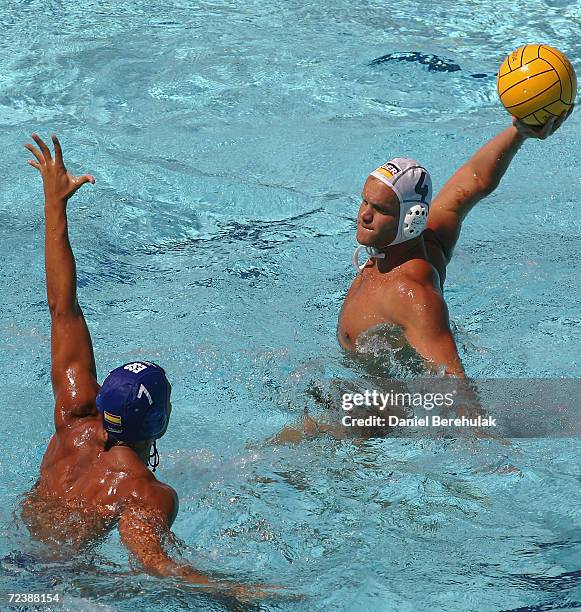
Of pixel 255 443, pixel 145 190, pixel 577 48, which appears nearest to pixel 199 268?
pixel 145 190

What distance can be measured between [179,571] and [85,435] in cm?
80

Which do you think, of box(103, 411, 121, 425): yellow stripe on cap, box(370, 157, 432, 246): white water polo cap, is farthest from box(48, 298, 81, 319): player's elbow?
box(370, 157, 432, 246): white water polo cap

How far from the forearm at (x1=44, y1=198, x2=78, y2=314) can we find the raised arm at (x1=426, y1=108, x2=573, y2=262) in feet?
6.64

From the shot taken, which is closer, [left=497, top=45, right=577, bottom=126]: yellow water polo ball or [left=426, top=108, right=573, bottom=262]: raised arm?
[left=497, top=45, right=577, bottom=126]: yellow water polo ball

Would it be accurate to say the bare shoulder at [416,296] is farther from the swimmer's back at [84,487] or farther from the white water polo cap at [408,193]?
the swimmer's back at [84,487]

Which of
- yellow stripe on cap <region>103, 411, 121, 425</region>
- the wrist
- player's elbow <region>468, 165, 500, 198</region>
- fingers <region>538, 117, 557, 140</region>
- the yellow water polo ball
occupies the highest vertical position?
the yellow water polo ball

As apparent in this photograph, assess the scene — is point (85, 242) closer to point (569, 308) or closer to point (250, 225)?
point (250, 225)

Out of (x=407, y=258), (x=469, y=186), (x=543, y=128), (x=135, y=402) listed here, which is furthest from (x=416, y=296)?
(x=135, y=402)

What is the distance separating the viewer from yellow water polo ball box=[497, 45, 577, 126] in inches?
194

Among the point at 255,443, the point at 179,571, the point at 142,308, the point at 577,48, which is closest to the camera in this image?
the point at 179,571

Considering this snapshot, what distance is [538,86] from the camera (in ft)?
16.1

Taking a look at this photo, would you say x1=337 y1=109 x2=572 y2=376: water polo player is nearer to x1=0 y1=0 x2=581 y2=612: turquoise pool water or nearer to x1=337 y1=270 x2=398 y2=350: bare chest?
x1=337 y1=270 x2=398 y2=350: bare chest

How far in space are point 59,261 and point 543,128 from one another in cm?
242

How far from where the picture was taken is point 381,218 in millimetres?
4840
